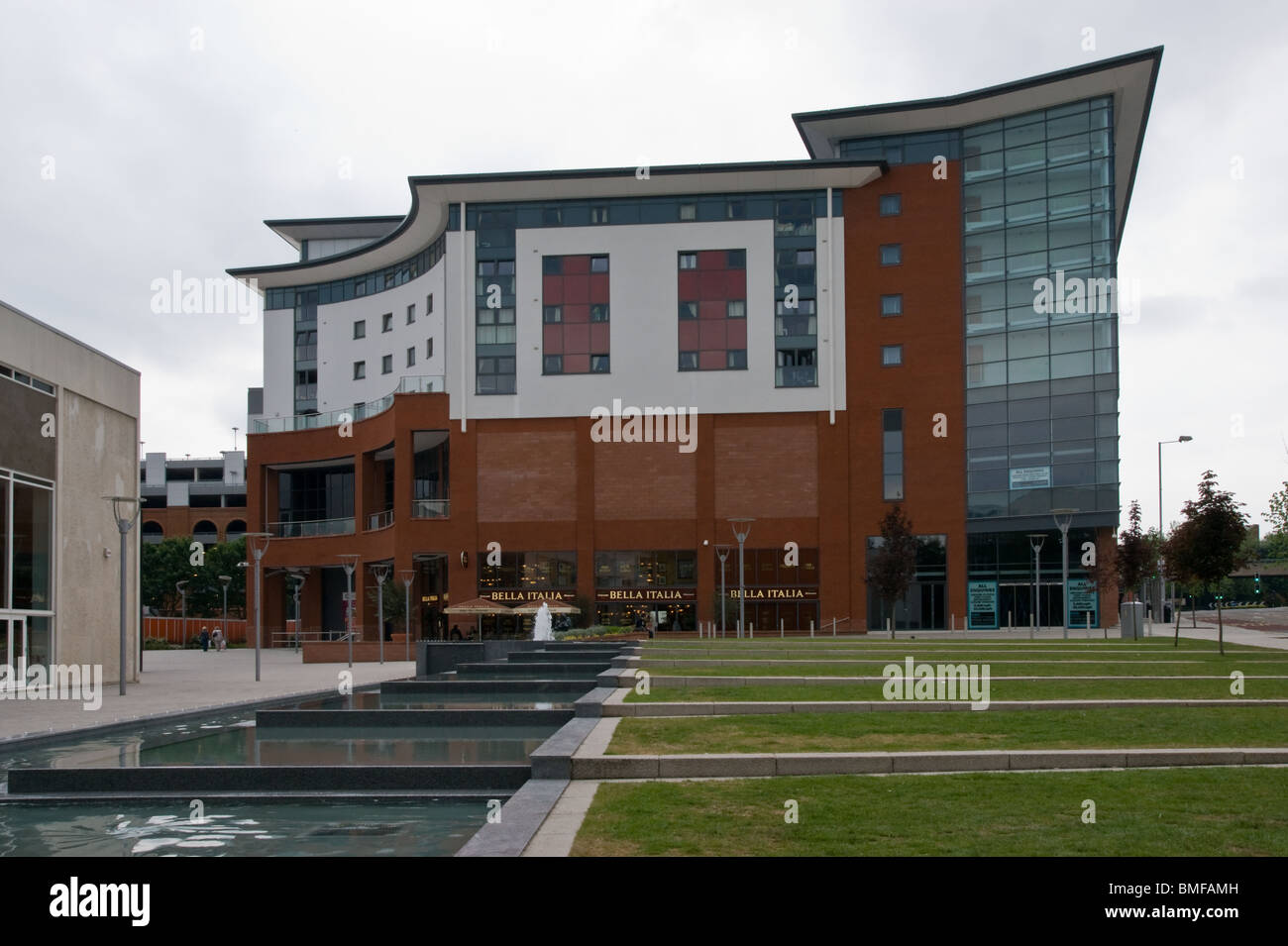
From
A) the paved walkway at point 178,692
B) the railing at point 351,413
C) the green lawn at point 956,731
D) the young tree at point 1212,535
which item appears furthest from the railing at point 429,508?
the green lawn at point 956,731

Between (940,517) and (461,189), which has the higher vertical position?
(461,189)

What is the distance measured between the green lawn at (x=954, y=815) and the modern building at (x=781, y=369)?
A: 49.5 meters

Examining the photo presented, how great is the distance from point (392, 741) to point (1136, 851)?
400 inches

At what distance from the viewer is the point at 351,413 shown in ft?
231

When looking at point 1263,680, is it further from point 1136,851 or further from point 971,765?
point 1136,851

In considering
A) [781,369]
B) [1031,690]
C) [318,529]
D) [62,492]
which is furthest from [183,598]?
[1031,690]

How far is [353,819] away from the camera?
10.3 metres

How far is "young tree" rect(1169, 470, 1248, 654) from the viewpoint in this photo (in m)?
29.8

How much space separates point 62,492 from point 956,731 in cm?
2446

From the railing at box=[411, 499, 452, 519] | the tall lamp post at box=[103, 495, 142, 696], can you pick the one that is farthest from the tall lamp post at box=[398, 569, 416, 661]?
the tall lamp post at box=[103, 495, 142, 696]

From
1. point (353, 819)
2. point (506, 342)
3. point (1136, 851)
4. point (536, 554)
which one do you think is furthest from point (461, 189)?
point (1136, 851)

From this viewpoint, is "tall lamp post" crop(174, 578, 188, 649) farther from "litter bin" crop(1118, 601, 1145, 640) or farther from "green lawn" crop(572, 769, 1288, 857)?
"green lawn" crop(572, 769, 1288, 857)

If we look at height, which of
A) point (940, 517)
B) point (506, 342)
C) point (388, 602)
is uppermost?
point (506, 342)

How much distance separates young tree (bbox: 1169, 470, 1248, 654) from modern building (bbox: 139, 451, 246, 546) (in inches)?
3819
